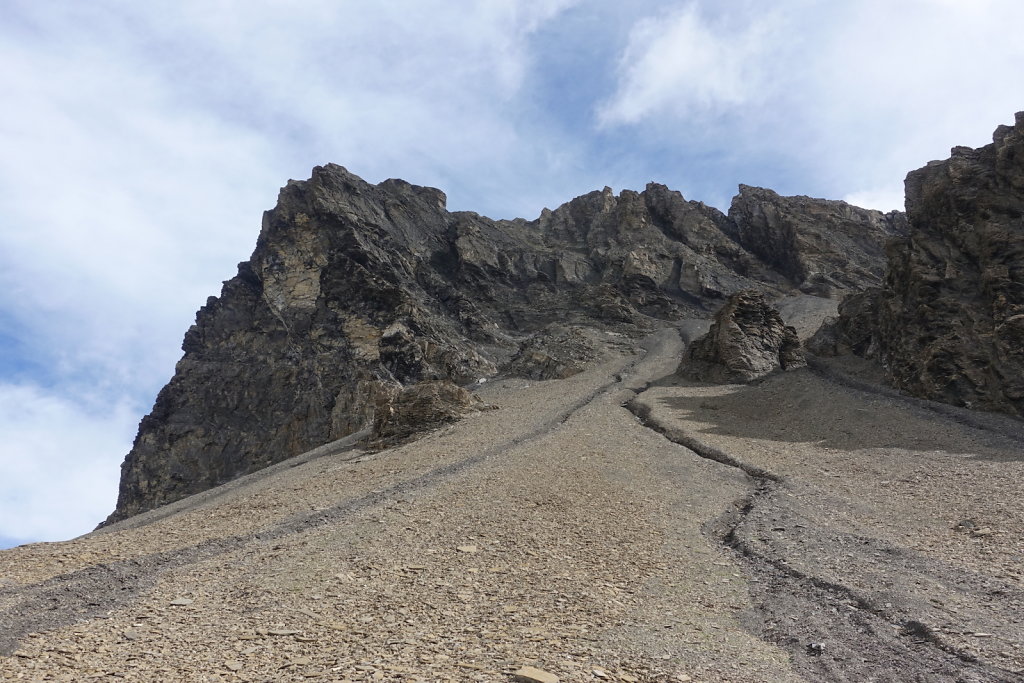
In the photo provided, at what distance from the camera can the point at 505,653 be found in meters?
7.55

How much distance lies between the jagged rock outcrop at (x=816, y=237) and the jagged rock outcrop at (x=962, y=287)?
45.7 metres

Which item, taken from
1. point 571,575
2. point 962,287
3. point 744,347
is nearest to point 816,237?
point 744,347

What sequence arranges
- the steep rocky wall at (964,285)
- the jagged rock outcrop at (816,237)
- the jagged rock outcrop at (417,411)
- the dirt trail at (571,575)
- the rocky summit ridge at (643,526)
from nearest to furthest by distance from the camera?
the dirt trail at (571,575) → the rocky summit ridge at (643,526) → the steep rocky wall at (964,285) → the jagged rock outcrop at (417,411) → the jagged rock outcrop at (816,237)

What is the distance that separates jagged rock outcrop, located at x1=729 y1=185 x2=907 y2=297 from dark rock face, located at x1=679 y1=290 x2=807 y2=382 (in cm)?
4258

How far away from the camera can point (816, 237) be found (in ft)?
306

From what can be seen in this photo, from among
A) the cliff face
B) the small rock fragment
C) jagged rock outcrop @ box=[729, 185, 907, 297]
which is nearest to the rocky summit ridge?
the small rock fragment

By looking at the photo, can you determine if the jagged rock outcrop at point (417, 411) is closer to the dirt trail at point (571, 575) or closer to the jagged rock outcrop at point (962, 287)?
the dirt trail at point (571, 575)

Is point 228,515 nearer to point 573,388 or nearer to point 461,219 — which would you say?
point 573,388

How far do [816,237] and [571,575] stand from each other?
3716 inches

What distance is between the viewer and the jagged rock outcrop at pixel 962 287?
98.2 ft

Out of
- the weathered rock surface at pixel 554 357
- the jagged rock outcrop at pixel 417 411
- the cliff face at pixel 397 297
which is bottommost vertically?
the jagged rock outcrop at pixel 417 411

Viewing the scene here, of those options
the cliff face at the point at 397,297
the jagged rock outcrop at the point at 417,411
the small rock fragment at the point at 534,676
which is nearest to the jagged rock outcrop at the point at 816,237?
the cliff face at the point at 397,297

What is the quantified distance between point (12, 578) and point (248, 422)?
6136 centimetres

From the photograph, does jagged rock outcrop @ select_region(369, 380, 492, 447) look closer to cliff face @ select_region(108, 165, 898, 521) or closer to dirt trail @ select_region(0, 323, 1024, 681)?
dirt trail @ select_region(0, 323, 1024, 681)
